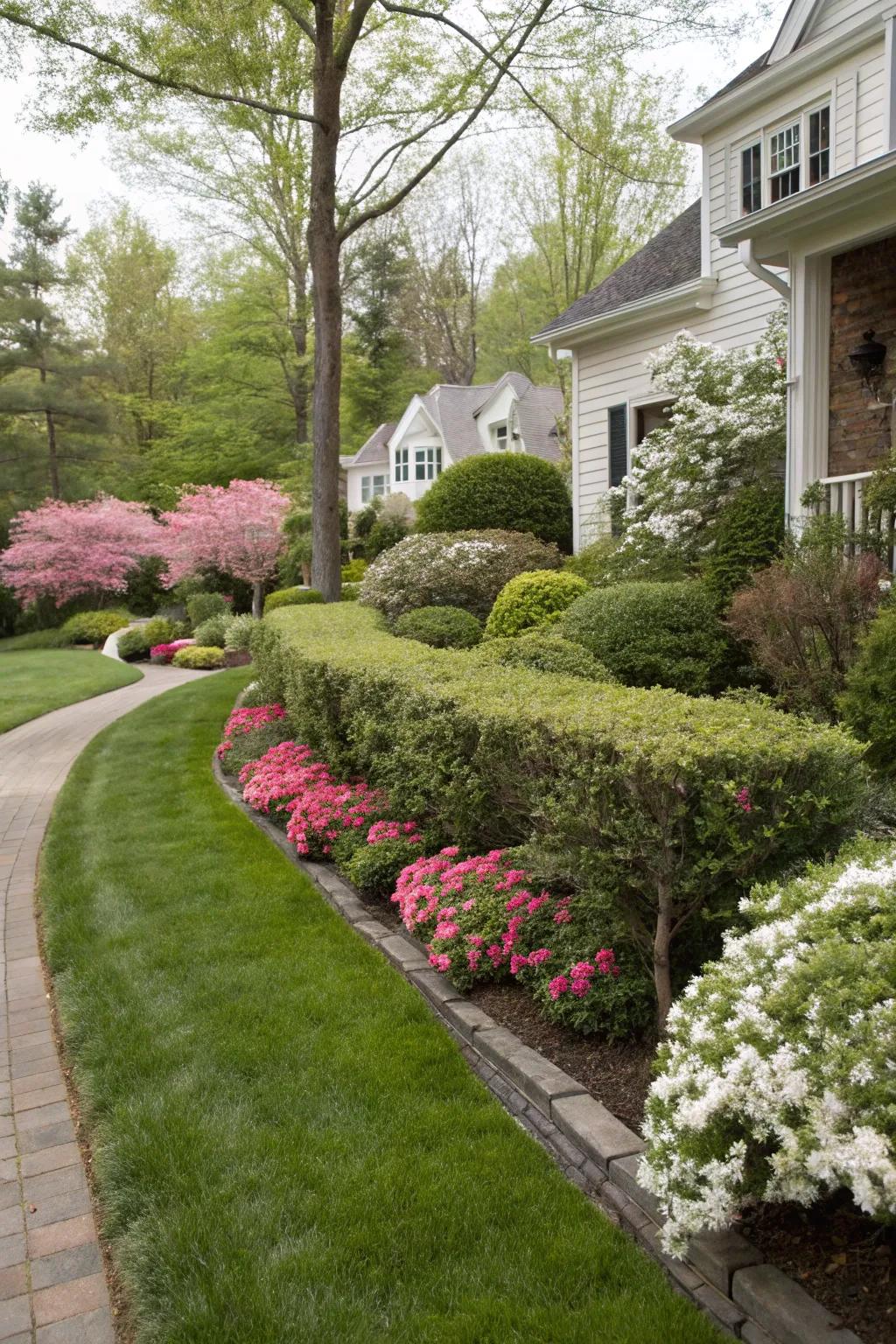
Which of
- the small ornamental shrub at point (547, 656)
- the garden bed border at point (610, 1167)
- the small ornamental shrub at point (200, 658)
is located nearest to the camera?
the garden bed border at point (610, 1167)

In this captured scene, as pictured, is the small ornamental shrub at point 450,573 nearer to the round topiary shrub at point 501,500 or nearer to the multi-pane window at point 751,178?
the round topiary shrub at point 501,500

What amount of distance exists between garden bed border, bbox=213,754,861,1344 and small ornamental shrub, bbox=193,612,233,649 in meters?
16.6

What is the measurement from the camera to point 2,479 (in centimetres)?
2886

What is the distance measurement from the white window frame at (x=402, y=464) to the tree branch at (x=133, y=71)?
18062 millimetres

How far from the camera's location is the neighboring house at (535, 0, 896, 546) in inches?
287

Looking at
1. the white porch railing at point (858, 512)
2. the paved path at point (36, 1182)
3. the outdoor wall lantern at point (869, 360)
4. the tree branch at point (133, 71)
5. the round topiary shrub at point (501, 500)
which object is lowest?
the paved path at point (36, 1182)

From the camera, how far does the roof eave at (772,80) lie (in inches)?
366

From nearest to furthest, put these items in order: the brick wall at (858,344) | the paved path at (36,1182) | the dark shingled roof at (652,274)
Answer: the paved path at (36,1182) < the brick wall at (858,344) < the dark shingled roof at (652,274)

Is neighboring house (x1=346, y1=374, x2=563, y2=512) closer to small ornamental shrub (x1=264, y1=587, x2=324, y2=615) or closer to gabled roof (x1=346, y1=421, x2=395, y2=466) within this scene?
gabled roof (x1=346, y1=421, x2=395, y2=466)

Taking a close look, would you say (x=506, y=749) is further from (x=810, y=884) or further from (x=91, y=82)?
(x=91, y=82)

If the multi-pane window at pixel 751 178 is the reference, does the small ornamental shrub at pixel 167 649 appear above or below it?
below

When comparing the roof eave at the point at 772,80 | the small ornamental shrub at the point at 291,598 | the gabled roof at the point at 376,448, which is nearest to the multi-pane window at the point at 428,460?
the gabled roof at the point at 376,448

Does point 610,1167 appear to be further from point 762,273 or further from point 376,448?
point 376,448

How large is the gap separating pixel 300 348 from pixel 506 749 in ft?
94.1
